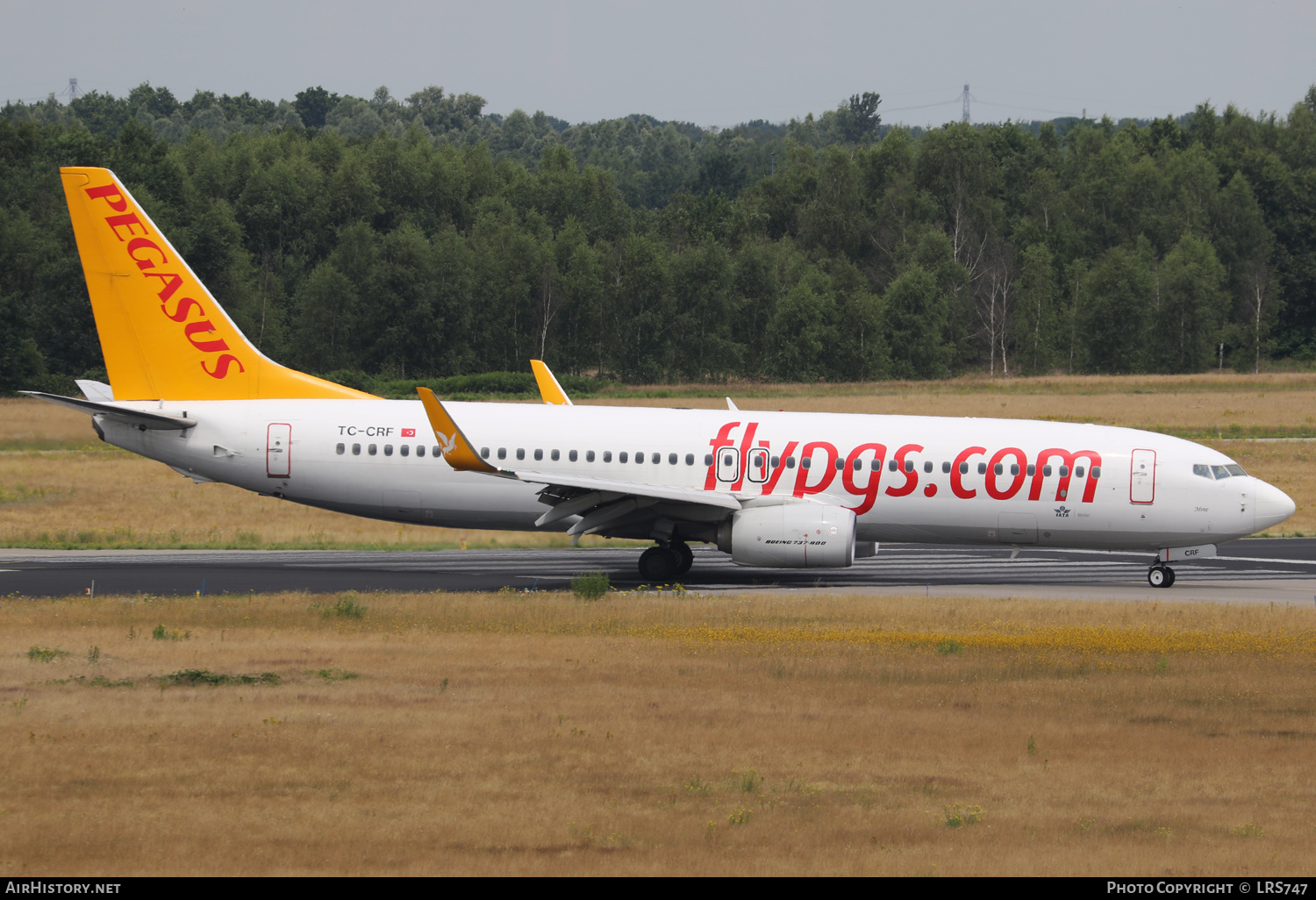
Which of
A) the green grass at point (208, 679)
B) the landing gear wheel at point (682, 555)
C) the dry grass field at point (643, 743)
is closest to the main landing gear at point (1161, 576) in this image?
the dry grass field at point (643, 743)

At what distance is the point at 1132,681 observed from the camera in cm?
1909

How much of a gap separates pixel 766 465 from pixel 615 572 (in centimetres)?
493

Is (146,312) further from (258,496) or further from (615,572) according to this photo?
(258,496)

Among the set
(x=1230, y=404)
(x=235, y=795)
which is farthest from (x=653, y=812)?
(x=1230, y=404)

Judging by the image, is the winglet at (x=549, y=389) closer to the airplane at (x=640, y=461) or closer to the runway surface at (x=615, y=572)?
the airplane at (x=640, y=461)

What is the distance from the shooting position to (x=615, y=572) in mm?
32375

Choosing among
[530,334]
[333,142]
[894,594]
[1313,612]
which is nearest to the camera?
[1313,612]

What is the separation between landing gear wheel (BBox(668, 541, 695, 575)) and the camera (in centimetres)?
3077

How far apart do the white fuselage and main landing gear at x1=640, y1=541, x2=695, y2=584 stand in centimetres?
155

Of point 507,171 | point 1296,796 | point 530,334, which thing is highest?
point 507,171

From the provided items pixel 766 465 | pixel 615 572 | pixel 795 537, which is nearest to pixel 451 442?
pixel 615 572

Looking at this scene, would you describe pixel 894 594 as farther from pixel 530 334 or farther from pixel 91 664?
pixel 530 334

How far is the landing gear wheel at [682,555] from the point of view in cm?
3077

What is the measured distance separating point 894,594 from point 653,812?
16.9 metres
